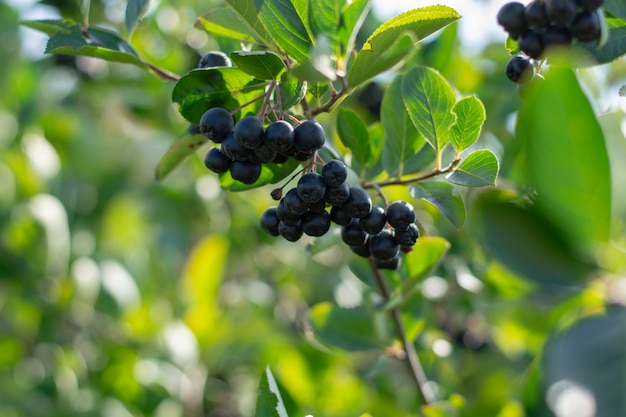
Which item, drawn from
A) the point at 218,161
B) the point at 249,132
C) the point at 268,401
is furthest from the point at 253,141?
the point at 268,401

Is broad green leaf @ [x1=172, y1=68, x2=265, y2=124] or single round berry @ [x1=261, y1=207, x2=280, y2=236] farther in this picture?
single round berry @ [x1=261, y1=207, x2=280, y2=236]

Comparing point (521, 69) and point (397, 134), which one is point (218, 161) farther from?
point (521, 69)

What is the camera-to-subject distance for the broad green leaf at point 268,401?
2.87 feet

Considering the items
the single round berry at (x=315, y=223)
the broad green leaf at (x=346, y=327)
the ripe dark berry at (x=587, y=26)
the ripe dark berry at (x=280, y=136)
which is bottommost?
the broad green leaf at (x=346, y=327)

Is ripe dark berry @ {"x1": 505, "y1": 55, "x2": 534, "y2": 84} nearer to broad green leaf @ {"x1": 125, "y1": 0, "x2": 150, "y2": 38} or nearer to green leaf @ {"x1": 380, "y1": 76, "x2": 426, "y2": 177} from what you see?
green leaf @ {"x1": 380, "y1": 76, "x2": 426, "y2": 177}

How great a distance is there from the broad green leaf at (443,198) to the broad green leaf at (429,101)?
71mm

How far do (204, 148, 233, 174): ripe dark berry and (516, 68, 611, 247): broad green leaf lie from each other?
1.69 ft

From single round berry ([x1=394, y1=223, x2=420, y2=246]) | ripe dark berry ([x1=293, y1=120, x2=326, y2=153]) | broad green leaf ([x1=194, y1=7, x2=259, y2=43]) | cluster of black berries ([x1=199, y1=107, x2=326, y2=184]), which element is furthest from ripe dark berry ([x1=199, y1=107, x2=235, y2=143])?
single round berry ([x1=394, y1=223, x2=420, y2=246])

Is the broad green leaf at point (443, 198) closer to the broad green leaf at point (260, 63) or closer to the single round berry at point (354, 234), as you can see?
the single round berry at point (354, 234)

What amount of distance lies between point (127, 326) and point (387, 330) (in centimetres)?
145

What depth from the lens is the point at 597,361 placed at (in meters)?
0.59

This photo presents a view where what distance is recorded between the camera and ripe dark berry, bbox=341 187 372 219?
961mm

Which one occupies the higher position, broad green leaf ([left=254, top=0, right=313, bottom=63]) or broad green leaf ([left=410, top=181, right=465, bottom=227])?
broad green leaf ([left=254, top=0, right=313, bottom=63])

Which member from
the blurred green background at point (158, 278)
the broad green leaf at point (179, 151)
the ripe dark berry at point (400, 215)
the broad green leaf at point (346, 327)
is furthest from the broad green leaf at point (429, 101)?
the blurred green background at point (158, 278)
